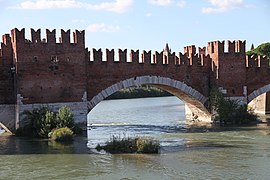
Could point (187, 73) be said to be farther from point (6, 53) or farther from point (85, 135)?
point (6, 53)

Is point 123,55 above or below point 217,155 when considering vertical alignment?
above

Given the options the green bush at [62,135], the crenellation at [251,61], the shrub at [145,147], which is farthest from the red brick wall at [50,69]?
the crenellation at [251,61]

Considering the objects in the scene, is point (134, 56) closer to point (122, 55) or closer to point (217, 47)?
point (122, 55)

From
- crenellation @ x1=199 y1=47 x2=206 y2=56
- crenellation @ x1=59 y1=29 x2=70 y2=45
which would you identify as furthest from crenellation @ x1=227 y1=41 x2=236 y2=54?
crenellation @ x1=59 y1=29 x2=70 y2=45

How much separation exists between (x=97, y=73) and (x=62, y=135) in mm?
4499

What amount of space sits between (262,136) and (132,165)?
7400 millimetres

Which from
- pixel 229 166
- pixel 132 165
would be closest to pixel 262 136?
pixel 229 166

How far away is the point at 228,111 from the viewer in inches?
867

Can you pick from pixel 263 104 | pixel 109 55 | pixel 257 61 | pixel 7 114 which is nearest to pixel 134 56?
pixel 109 55

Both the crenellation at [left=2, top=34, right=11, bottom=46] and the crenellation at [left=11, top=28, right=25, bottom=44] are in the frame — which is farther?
the crenellation at [left=2, top=34, right=11, bottom=46]

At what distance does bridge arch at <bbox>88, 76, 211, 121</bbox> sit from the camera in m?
19.8

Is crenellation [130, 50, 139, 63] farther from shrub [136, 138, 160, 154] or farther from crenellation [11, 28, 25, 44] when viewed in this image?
shrub [136, 138, 160, 154]

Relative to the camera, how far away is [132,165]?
1181 cm

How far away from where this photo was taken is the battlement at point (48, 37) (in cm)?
1755
